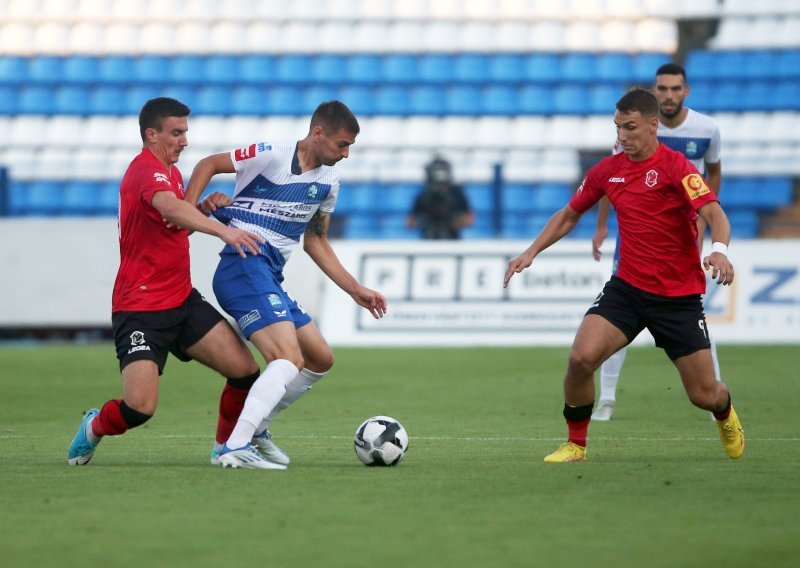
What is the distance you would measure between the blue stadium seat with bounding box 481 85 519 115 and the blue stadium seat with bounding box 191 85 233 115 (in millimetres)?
4397

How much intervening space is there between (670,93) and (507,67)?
47.1 ft

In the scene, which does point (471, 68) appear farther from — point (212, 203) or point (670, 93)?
point (212, 203)

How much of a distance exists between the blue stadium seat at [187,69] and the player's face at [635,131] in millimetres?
17669

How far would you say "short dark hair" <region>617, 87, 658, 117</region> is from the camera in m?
7.50

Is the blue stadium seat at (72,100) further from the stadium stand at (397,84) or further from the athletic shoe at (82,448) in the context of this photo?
the athletic shoe at (82,448)

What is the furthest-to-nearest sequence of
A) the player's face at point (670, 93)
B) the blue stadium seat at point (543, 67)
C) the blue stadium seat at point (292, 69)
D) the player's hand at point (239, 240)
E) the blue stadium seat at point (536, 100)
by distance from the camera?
the blue stadium seat at point (292, 69) → the blue stadium seat at point (543, 67) → the blue stadium seat at point (536, 100) → the player's face at point (670, 93) → the player's hand at point (239, 240)

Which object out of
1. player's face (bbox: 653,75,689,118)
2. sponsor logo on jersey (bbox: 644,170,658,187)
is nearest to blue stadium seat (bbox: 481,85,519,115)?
player's face (bbox: 653,75,689,118)

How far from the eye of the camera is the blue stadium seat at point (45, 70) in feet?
81.3

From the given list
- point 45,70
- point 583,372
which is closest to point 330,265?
point 583,372

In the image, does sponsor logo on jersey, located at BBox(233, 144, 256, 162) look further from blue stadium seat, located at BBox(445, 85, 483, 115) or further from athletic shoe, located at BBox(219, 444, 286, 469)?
blue stadium seat, located at BBox(445, 85, 483, 115)

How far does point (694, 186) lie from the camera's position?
7.44m

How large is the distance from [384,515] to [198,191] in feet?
8.39

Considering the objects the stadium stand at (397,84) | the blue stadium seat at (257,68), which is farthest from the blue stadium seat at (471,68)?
the blue stadium seat at (257,68)

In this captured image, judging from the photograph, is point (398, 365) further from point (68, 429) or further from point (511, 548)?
point (511, 548)
